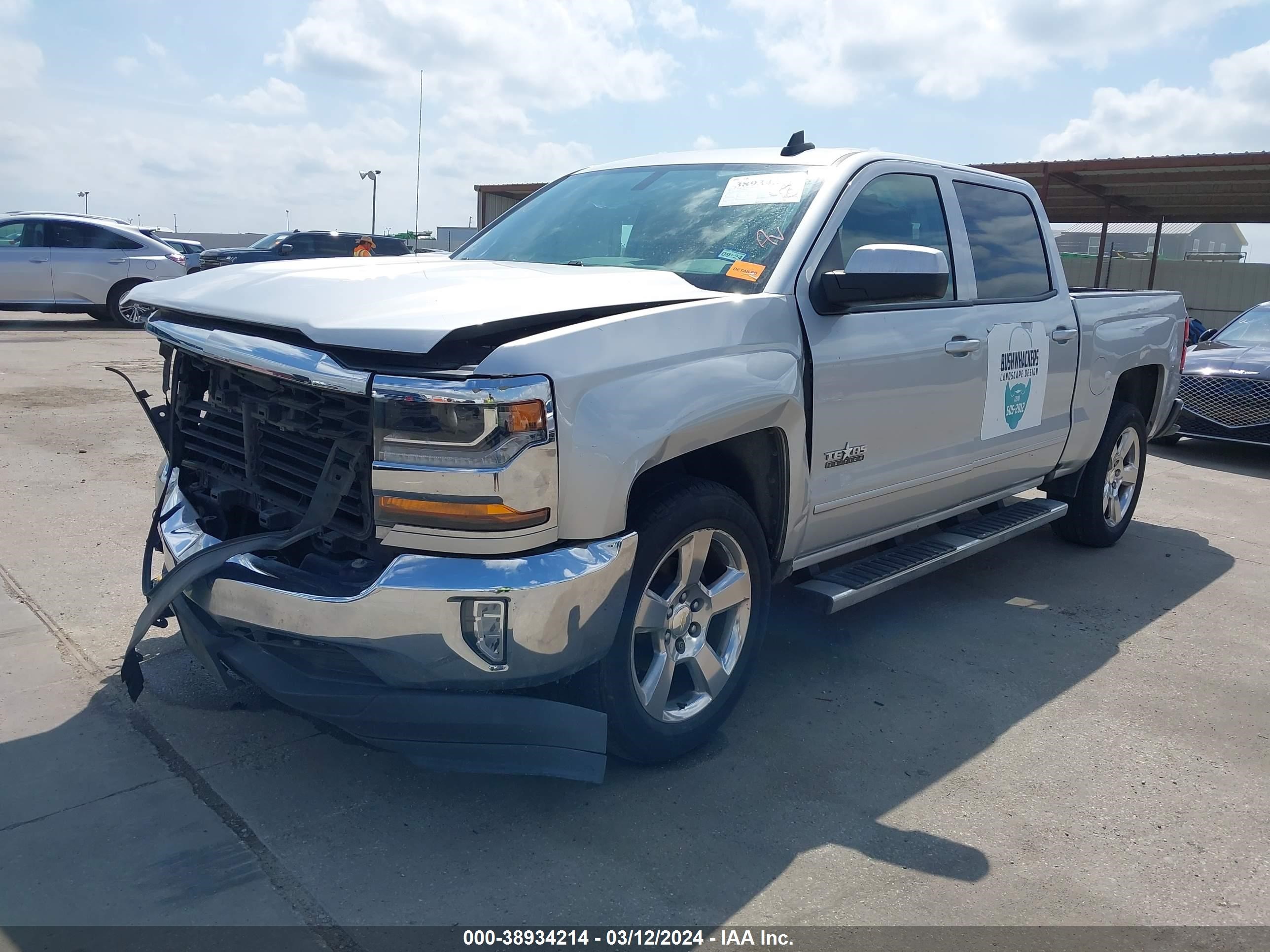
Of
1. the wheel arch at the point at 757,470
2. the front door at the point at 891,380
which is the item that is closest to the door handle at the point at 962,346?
the front door at the point at 891,380

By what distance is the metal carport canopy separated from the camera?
54.6 feet

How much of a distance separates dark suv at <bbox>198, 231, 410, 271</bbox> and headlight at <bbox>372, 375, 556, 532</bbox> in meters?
18.9

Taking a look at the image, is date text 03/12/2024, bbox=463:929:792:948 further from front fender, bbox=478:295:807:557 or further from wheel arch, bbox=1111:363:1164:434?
wheel arch, bbox=1111:363:1164:434

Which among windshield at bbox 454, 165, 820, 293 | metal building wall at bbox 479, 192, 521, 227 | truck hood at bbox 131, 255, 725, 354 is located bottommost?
truck hood at bbox 131, 255, 725, 354

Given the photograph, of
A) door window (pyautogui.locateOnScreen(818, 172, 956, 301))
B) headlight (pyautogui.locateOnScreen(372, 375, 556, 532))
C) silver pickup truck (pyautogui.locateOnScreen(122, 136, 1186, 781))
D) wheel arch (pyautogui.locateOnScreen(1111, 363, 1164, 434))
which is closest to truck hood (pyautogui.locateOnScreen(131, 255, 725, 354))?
silver pickup truck (pyautogui.locateOnScreen(122, 136, 1186, 781))

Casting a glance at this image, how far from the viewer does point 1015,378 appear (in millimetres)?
4664

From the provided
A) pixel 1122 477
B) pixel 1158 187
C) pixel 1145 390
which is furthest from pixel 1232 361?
pixel 1158 187

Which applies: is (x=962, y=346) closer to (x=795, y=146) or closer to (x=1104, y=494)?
(x=795, y=146)

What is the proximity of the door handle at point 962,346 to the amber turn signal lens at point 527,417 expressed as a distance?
213 cm

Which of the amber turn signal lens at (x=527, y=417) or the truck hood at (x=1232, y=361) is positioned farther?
the truck hood at (x=1232, y=361)

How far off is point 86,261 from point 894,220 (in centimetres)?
1497

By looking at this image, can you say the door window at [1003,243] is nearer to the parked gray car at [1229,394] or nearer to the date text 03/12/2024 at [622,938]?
the date text 03/12/2024 at [622,938]

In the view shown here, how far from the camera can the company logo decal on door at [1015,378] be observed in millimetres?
4473

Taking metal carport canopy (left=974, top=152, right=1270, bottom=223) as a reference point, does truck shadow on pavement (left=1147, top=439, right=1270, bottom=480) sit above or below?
below
